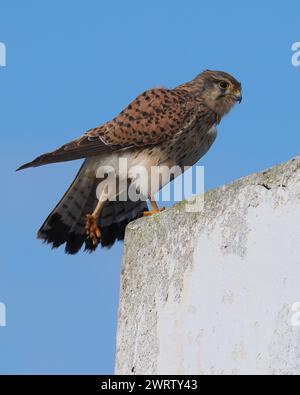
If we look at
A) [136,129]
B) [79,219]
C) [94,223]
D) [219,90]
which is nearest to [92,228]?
[94,223]

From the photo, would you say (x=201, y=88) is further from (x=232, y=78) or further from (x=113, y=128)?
(x=113, y=128)

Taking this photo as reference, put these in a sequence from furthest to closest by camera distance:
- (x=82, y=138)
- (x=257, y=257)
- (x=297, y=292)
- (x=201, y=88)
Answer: (x=201, y=88)
(x=82, y=138)
(x=257, y=257)
(x=297, y=292)

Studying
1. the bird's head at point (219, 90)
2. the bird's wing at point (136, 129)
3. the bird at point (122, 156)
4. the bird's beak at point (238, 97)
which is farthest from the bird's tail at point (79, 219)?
the bird's beak at point (238, 97)

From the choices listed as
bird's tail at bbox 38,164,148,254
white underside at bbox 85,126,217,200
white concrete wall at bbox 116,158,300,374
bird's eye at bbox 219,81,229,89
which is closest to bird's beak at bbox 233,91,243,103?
bird's eye at bbox 219,81,229,89

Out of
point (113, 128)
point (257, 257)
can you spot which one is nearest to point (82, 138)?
point (113, 128)

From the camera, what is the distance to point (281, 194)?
429 centimetres

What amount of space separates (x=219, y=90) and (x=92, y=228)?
1718 millimetres

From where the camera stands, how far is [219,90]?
26.9ft

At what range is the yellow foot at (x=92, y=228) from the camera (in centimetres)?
743

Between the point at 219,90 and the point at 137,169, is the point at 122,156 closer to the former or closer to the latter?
the point at 137,169

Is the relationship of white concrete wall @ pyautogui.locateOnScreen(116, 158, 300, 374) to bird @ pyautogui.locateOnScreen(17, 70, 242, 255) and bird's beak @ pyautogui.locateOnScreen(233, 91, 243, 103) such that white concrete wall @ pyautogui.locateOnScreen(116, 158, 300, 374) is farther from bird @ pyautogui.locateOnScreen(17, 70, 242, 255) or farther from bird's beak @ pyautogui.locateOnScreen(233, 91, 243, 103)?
bird's beak @ pyautogui.locateOnScreen(233, 91, 243, 103)

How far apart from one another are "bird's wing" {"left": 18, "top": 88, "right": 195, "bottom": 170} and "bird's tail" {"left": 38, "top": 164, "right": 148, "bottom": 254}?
0.81 feet

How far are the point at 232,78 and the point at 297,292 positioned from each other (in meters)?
4.57

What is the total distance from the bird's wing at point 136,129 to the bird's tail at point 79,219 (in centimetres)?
25
